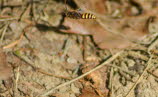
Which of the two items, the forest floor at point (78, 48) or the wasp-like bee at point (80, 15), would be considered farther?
the wasp-like bee at point (80, 15)

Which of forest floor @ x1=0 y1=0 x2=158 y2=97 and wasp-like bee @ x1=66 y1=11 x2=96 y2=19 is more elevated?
wasp-like bee @ x1=66 y1=11 x2=96 y2=19

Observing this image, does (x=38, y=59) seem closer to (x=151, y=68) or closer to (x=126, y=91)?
(x=126, y=91)

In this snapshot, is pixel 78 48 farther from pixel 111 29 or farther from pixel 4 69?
pixel 4 69

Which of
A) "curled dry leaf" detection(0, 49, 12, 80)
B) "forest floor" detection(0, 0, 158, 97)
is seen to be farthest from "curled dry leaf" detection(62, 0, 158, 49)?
"curled dry leaf" detection(0, 49, 12, 80)

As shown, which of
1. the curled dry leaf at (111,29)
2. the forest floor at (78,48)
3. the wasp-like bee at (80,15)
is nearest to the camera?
the forest floor at (78,48)

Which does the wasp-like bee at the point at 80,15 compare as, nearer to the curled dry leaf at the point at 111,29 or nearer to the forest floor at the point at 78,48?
the forest floor at the point at 78,48

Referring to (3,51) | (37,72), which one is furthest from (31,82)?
(3,51)

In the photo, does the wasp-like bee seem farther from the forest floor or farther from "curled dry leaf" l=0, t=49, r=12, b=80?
"curled dry leaf" l=0, t=49, r=12, b=80

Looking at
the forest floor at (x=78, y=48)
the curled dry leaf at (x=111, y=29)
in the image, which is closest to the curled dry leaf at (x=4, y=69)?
the forest floor at (x=78, y=48)

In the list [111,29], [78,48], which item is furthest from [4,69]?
[111,29]
